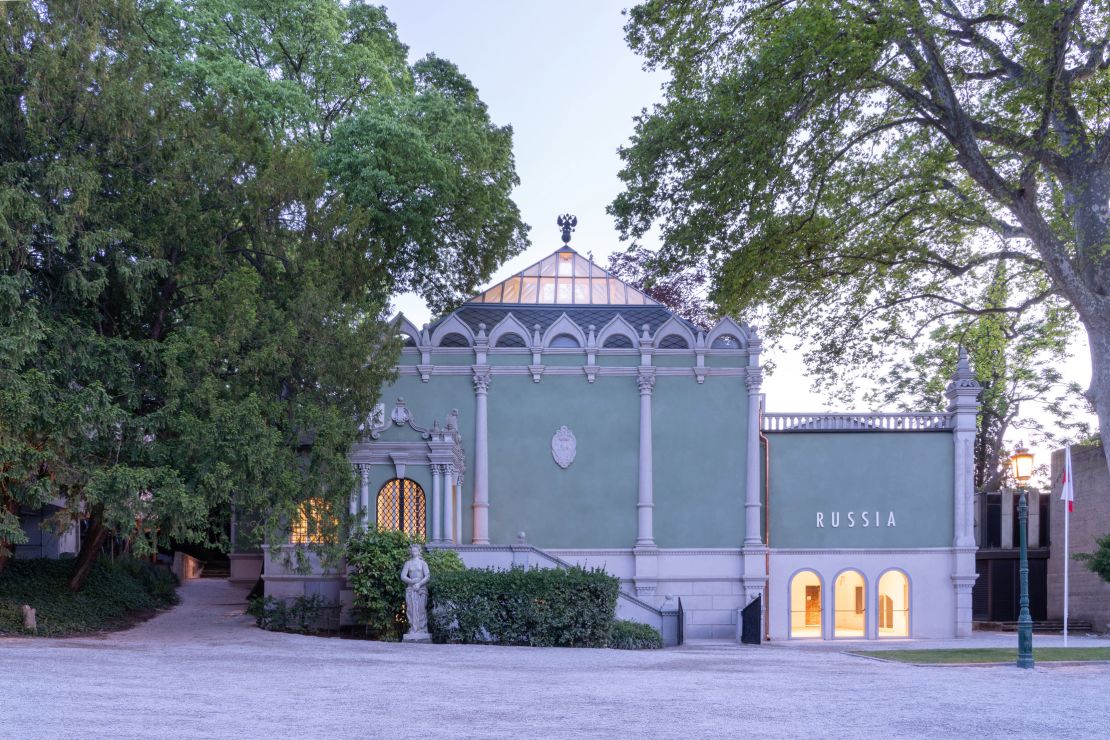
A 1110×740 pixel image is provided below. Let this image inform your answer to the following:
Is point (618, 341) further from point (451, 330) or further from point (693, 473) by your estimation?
point (451, 330)

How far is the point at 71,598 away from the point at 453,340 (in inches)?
469

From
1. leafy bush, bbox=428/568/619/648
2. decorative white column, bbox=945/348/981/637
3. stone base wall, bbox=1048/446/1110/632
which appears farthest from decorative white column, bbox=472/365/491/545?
stone base wall, bbox=1048/446/1110/632

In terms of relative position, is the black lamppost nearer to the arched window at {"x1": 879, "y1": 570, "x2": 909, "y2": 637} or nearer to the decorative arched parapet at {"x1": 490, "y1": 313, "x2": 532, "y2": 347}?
the arched window at {"x1": 879, "y1": 570, "x2": 909, "y2": 637}

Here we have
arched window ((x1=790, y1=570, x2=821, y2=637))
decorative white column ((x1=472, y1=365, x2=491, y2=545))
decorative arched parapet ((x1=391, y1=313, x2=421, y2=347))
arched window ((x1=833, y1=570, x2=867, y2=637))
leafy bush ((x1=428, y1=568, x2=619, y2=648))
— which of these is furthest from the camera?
arched window ((x1=833, y1=570, x2=867, y2=637))

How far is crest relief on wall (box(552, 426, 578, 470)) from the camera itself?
29797 millimetres

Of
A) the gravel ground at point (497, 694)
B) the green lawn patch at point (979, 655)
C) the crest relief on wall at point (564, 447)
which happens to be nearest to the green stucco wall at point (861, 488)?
the crest relief on wall at point (564, 447)

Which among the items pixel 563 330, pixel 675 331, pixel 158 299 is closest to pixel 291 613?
pixel 158 299

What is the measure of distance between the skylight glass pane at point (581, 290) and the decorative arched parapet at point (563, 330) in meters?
2.39

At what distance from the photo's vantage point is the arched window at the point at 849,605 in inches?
1229

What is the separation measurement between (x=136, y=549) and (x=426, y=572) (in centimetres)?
566

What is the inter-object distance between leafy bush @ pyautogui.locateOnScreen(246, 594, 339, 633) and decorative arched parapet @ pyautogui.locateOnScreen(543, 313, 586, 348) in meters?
9.55

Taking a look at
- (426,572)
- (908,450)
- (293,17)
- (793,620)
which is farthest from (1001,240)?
(293,17)

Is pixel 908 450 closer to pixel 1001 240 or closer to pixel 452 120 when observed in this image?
pixel 1001 240

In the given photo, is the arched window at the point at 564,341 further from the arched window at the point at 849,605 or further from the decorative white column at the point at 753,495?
the arched window at the point at 849,605
